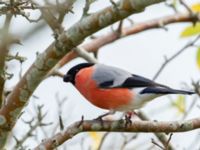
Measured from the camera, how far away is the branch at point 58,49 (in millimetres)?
1654

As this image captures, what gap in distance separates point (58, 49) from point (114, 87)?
43.4 inches

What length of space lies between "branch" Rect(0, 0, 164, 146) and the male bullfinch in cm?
87

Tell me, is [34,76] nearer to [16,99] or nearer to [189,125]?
[16,99]

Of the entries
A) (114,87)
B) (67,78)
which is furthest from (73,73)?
(114,87)

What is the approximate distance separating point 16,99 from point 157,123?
1.82ft

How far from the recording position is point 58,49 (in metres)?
1.80

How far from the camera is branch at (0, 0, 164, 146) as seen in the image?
1.65 meters

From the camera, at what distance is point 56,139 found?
199cm

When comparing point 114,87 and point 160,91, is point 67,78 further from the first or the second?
point 160,91

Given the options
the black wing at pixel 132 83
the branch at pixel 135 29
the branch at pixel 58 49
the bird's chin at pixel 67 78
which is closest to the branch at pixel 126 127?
the branch at pixel 58 49

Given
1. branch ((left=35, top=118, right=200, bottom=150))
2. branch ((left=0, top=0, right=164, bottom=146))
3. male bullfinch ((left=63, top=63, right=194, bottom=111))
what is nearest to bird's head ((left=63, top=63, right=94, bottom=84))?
male bullfinch ((left=63, top=63, right=194, bottom=111))

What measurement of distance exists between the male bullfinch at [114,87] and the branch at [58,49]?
0.87m

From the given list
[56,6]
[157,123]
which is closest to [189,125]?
[157,123]

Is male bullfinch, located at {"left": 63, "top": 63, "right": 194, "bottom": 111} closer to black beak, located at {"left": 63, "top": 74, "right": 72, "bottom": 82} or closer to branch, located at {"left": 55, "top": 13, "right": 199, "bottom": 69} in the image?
black beak, located at {"left": 63, "top": 74, "right": 72, "bottom": 82}
